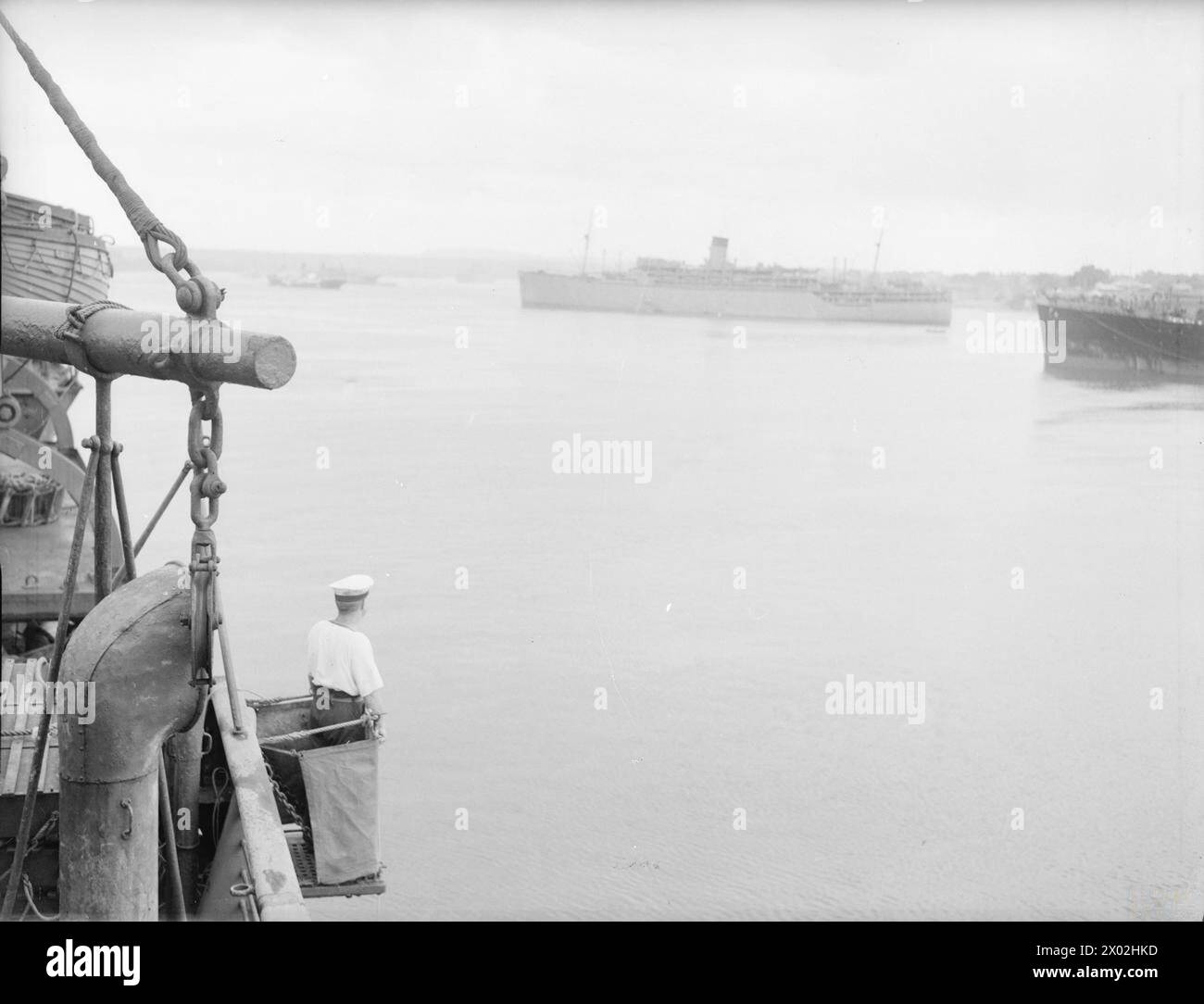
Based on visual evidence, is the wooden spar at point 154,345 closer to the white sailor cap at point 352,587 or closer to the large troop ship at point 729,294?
the white sailor cap at point 352,587

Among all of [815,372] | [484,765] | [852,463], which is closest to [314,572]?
[484,765]

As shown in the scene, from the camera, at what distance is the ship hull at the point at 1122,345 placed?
1858 inches

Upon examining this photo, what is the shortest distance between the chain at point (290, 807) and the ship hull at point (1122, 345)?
144 feet

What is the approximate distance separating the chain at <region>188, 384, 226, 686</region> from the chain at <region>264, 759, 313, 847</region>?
201 centimetres

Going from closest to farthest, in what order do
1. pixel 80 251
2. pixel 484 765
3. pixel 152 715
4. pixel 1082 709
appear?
pixel 152 715 → pixel 80 251 → pixel 484 765 → pixel 1082 709

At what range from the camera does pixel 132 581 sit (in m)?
4.57

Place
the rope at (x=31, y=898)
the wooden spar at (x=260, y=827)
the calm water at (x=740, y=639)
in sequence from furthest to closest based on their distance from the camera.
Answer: the calm water at (x=740, y=639) → the rope at (x=31, y=898) → the wooden spar at (x=260, y=827)

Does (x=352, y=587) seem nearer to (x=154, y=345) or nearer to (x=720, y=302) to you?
(x=154, y=345)

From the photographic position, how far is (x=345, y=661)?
6.49 metres

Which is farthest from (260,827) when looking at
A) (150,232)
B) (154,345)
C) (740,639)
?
(740,639)

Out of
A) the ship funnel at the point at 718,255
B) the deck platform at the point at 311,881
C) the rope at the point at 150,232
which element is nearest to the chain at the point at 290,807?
the deck platform at the point at 311,881

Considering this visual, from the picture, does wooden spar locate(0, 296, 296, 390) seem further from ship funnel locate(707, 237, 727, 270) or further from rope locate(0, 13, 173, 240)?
ship funnel locate(707, 237, 727, 270)

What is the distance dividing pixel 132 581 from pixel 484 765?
38.7ft
